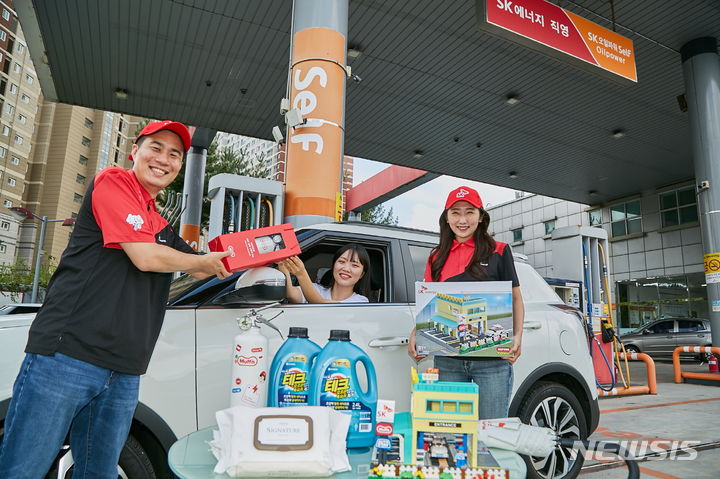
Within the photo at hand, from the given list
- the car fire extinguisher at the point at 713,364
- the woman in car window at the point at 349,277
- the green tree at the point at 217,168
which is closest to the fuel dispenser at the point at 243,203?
the woman in car window at the point at 349,277

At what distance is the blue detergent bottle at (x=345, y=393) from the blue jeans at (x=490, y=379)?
92cm

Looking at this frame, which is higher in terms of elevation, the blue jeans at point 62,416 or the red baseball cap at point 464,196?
the red baseball cap at point 464,196

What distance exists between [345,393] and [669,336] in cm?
1822

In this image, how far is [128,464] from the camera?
2.16 m

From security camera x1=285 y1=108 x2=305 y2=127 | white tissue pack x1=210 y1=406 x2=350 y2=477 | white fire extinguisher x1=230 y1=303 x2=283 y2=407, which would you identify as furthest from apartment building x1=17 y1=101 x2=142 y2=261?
white tissue pack x1=210 y1=406 x2=350 y2=477

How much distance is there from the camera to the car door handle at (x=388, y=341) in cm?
Answer: 277

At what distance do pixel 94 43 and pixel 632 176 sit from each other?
60.2 feet

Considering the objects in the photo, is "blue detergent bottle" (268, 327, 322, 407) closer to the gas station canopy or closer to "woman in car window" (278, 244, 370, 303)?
"woman in car window" (278, 244, 370, 303)

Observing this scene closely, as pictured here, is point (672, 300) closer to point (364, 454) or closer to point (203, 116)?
point (203, 116)

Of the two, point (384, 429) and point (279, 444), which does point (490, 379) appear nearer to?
point (384, 429)

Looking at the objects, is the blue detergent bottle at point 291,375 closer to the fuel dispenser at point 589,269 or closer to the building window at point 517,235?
the fuel dispenser at point 589,269

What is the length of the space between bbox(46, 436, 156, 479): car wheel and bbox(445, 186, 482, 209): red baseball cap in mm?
1943

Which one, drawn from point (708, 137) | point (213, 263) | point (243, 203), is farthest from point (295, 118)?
point (708, 137)

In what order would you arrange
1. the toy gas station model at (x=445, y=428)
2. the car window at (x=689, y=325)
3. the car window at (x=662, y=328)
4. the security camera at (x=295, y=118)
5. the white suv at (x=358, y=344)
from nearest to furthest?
the toy gas station model at (x=445, y=428)
the white suv at (x=358, y=344)
the security camera at (x=295, y=118)
the car window at (x=689, y=325)
the car window at (x=662, y=328)
